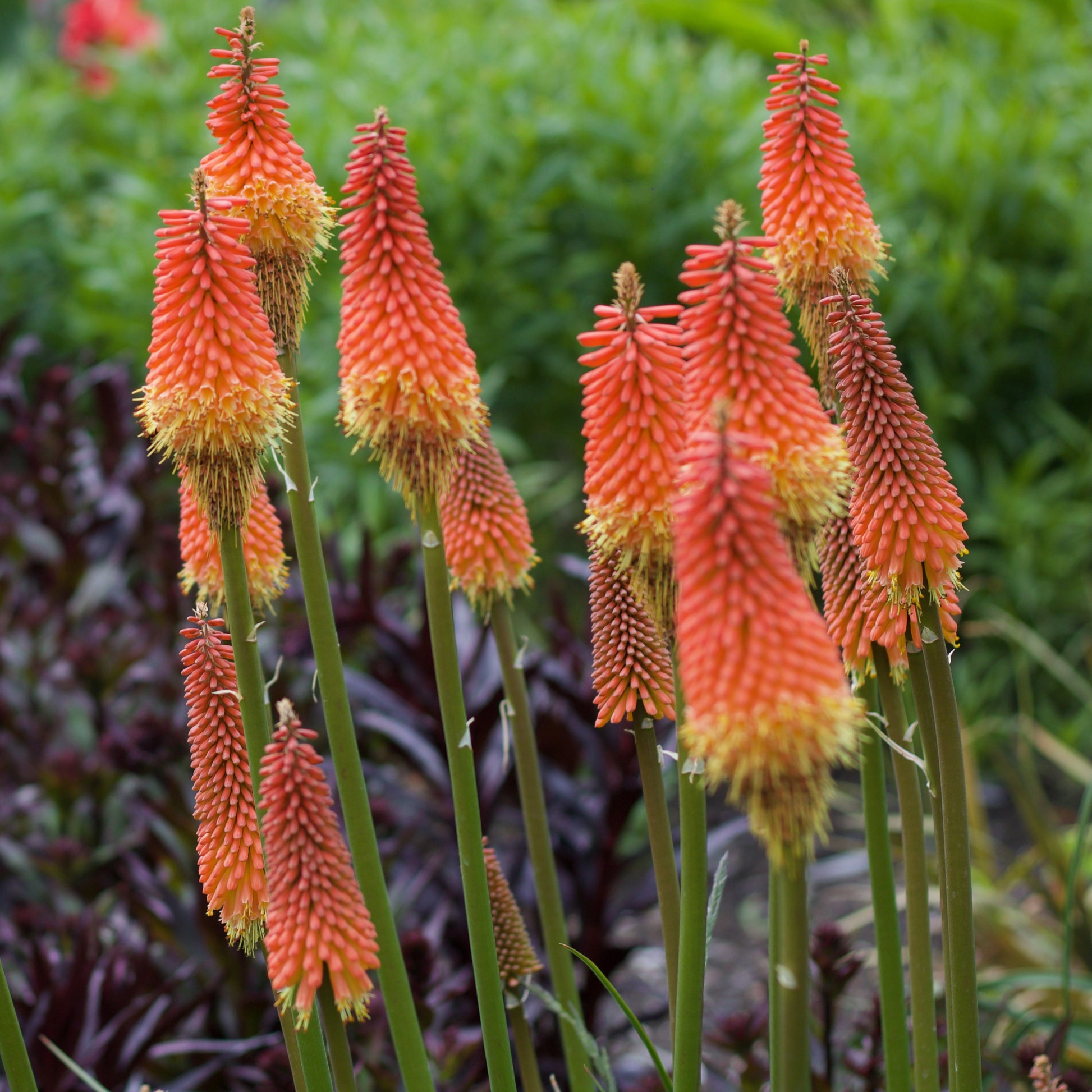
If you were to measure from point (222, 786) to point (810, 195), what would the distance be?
1.00 meters

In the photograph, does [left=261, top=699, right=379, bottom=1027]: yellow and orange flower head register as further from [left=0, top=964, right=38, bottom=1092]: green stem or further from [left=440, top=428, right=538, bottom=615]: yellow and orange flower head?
[left=440, top=428, right=538, bottom=615]: yellow and orange flower head

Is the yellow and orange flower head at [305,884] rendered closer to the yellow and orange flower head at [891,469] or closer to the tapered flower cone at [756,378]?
the tapered flower cone at [756,378]

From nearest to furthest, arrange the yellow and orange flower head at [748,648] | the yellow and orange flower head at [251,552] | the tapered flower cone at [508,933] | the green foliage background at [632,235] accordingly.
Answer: the yellow and orange flower head at [748,648] < the yellow and orange flower head at [251,552] < the tapered flower cone at [508,933] < the green foliage background at [632,235]

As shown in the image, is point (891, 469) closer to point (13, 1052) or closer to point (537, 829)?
point (537, 829)

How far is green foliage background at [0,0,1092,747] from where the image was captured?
5402 mm

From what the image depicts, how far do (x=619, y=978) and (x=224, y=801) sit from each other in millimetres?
2790

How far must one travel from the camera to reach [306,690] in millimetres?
3891

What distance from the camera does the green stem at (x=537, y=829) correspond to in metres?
1.92

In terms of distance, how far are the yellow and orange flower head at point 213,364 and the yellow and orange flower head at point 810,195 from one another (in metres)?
0.62

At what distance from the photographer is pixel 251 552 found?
1.67m

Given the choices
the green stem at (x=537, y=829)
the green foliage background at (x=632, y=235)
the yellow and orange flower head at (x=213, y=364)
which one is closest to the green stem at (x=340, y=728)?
the yellow and orange flower head at (x=213, y=364)

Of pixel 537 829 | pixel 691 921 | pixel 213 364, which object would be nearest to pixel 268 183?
pixel 213 364

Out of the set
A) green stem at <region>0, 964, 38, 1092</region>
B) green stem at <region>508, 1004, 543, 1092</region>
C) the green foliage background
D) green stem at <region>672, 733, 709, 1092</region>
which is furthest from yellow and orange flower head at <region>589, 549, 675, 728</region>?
the green foliage background

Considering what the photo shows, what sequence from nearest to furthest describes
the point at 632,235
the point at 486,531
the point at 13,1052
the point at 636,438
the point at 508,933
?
the point at 636,438, the point at 13,1052, the point at 508,933, the point at 486,531, the point at 632,235
